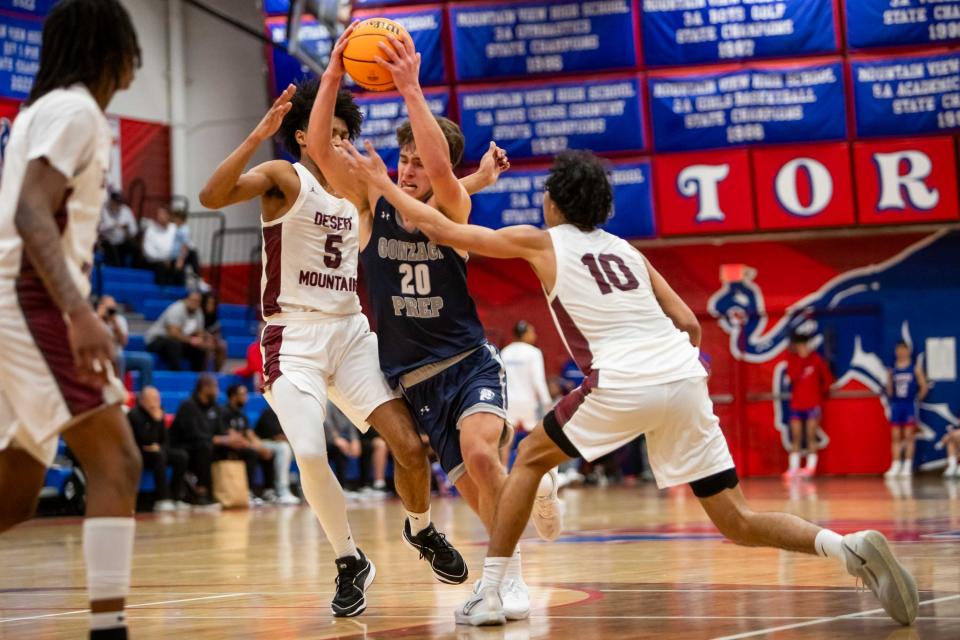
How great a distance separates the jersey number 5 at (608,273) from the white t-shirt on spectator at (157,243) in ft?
49.1

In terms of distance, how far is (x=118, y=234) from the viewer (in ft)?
62.1

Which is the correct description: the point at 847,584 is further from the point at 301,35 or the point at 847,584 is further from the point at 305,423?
the point at 301,35

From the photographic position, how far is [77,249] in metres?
3.69

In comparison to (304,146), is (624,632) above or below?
below

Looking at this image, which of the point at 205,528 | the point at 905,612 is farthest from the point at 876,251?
the point at 905,612

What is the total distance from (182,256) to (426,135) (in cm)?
1468

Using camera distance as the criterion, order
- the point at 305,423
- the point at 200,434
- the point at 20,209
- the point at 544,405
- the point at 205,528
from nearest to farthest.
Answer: the point at 20,209
the point at 305,423
the point at 205,528
the point at 200,434
the point at 544,405

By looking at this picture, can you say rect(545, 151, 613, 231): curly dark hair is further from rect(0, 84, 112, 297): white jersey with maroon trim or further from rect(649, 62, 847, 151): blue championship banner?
rect(649, 62, 847, 151): blue championship banner

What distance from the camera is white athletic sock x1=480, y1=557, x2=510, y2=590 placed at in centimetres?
486

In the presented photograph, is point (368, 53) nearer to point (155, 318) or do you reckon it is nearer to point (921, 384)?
point (155, 318)

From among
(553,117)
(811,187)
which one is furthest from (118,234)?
(811,187)

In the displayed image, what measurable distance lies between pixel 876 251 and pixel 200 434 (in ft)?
32.2

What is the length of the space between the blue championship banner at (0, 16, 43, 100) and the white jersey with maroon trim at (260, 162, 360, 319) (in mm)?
11847

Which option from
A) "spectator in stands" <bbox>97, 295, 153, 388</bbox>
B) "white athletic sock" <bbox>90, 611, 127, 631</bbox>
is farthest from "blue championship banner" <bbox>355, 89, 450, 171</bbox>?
"white athletic sock" <bbox>90, 611, 127, 631</bbox>
